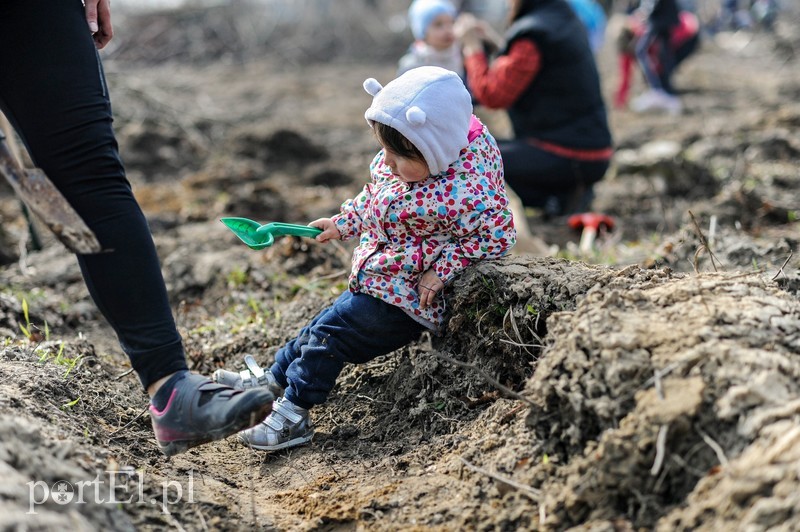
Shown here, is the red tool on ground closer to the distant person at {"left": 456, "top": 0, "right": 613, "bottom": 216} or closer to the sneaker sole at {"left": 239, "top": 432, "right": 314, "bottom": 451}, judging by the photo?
the distant person at {"left": 456, "top": 0, "right": 613, "bottom": 216}

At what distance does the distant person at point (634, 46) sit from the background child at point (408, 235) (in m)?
8.23

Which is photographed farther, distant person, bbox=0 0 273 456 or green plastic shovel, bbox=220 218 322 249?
green plastic shovel, bbox=220 218 322 249

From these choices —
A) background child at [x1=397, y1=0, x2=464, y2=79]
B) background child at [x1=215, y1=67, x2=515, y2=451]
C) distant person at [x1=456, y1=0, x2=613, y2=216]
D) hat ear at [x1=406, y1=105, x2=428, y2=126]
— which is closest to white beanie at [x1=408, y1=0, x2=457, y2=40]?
background child at [x1=397, y1=0, x2=464, y2=79]

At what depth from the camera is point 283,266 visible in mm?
4289

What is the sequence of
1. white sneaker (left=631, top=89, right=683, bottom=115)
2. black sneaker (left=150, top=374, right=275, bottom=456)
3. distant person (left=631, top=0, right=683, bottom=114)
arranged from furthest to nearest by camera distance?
distant person (left=631, top=0, right=683, bottom=114), white sneaker (left=631, top=89, right=683, bottom=115), black sneaker (left=150, top=374, right=275, bottom=456)

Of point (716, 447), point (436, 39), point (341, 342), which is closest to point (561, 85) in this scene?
point (436, 39)

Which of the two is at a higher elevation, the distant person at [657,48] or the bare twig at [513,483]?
the bare twig at [513,483]

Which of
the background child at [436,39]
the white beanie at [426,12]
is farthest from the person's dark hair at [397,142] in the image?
the white beanie at [426,12]

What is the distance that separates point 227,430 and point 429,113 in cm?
111

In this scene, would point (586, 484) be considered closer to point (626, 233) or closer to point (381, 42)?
point (626, 233)

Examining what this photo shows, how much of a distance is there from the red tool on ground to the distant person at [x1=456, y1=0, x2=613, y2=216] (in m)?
0.26

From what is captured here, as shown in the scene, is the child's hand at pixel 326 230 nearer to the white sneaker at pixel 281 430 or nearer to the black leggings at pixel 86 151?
the white sneaker at pixel 281 430

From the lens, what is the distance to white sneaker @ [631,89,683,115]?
9.98m

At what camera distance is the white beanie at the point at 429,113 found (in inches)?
104
